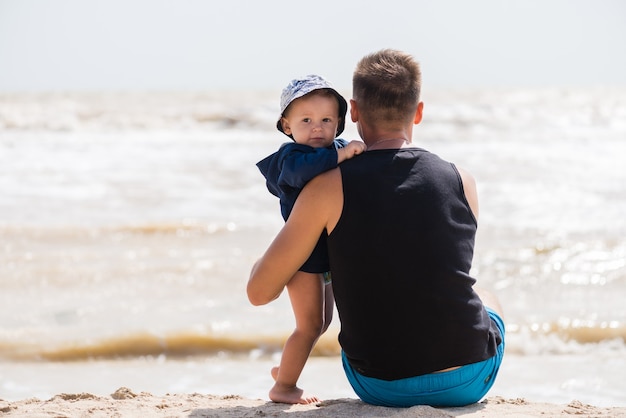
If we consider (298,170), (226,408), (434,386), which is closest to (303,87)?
(298,170)

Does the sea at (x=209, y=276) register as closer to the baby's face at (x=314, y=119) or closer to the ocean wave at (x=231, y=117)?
the baby's face at (x=314, y=119)

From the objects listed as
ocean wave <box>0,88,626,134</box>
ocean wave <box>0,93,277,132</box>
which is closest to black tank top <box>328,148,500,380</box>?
ocean wave <box>0,88,626,134</box>

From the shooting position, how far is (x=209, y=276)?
17.4ft

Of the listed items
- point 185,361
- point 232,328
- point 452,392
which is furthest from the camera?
point 232,328

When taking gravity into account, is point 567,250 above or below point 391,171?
below

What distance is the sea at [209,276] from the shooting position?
379cm

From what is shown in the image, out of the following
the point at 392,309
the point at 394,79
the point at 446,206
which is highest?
the point at 394,79

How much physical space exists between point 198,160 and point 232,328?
814 centimetres

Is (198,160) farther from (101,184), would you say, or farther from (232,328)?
(232,328)

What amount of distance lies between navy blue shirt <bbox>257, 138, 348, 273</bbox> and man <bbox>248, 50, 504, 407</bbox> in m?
0.04

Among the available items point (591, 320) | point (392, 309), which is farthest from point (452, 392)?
point (591, 320)

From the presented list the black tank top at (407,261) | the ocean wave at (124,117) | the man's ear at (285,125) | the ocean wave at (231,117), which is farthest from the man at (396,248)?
the ocean wave at (124,117)

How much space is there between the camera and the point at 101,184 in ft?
30.2

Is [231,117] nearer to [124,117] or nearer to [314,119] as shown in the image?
[124,117]
